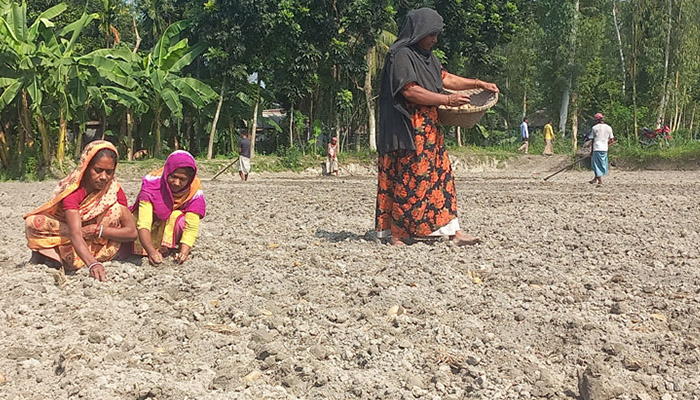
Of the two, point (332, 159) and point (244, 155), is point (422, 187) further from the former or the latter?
point (332, 159)

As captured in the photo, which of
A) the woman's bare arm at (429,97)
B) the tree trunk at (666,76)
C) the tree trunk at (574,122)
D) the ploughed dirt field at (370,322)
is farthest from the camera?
the tree trunk at (574,122)

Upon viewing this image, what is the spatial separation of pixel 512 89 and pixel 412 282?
3016cm

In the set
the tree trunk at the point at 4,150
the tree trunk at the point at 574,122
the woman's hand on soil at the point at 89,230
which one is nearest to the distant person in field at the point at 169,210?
the woman's hand on soil at the point at 89,230

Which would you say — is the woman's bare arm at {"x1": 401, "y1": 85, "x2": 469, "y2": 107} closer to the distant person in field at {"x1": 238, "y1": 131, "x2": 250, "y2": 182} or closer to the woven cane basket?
the woven cane basket

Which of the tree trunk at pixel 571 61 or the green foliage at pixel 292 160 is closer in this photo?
the green foliage at pixel 292 160

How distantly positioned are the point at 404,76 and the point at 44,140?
→ 12.3 metres

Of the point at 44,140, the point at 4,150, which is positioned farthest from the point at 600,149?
the point at 4,150

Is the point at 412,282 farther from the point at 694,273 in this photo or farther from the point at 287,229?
the point at 287,229

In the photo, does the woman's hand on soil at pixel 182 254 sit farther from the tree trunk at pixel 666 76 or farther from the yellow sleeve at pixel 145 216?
the tree trunk at pixel 666 76

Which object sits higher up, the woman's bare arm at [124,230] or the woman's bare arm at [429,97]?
the woman's bare arm at [429,97]

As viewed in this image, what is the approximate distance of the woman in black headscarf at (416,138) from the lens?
14.0ft

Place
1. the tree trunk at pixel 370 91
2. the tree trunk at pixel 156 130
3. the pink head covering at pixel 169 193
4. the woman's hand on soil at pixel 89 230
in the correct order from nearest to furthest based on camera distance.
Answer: the woman's hand on soil at pixel 89 230 → the pink head covering at pixel 169 193 → the tree trunk at pixel 156 130 → the tree trunk at pixel 370 91

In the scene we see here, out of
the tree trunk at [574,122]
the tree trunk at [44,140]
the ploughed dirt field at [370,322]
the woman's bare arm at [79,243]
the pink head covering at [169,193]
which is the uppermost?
the tree trunk at [574,122]

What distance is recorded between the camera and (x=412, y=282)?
3369mm
